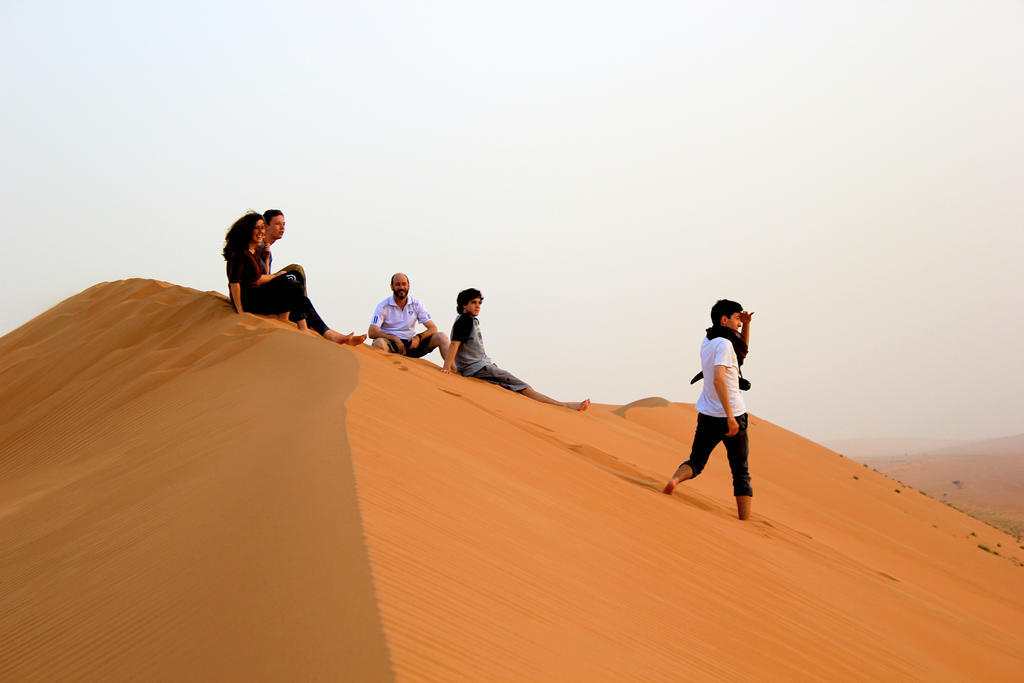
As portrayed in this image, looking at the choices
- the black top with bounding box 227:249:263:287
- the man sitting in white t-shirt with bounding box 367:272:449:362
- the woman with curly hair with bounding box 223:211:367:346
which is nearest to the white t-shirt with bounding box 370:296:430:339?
the man sitting in white t-shirt with bounding box 367:272:449:362

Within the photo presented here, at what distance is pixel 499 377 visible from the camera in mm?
10812

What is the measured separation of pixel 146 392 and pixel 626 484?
4.18 meters

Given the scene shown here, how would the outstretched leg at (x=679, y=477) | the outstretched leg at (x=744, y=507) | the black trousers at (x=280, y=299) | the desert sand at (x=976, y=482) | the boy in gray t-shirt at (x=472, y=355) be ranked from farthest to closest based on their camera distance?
the desert sand at (x=976, y=482) < the boy in gray t-shirt at (x=472, y=355) < the black trousers at (x=280, y=299) < the outstretched leg at (x=744, y=507) < the outstretched leg at (x=679, y=477)

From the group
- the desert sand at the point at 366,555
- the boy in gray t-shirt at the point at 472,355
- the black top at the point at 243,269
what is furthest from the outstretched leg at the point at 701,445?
the black top at the point at 243,269

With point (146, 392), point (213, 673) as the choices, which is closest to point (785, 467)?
point (146, 392)

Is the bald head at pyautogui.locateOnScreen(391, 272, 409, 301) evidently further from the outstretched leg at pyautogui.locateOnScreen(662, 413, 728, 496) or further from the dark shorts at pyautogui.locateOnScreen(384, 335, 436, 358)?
the outstretched leg at pyautogui.locateOnScreen(662, 413, 728, 496)

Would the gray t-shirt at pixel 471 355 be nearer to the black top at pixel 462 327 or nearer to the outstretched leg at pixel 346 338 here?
the black top at pixel 462 327

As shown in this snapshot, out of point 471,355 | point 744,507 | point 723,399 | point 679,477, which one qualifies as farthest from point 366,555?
point 471,355

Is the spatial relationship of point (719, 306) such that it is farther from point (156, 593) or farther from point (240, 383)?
point (156, 593)

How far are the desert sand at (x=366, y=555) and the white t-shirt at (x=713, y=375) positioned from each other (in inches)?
33.2

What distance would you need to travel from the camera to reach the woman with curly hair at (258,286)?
7734 millimetres

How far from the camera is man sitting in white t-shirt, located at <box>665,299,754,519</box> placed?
607 centimetres

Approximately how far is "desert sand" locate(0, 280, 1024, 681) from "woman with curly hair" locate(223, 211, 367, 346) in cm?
38

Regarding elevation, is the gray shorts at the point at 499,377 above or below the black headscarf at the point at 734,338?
below
